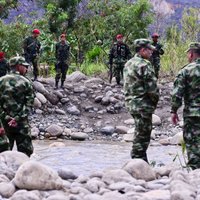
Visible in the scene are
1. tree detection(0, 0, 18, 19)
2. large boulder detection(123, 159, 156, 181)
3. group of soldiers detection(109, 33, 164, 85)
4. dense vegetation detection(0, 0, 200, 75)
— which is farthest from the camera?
tree detection(0, 0, 18, 19)

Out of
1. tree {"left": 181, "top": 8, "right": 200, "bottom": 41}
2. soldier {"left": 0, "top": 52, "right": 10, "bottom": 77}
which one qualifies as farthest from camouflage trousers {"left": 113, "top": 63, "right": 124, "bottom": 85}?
tree {"left": 181, "top": 8, "right": 200, "bottom": 41}

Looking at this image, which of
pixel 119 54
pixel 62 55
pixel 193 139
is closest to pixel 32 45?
pixel 62 55

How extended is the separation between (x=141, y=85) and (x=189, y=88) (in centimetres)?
71

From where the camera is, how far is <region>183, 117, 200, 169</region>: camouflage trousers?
672 cm

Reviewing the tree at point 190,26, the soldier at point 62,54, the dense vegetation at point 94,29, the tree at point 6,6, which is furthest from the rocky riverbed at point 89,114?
the tree at point 6,6

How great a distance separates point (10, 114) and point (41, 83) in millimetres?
9400

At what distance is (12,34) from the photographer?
21109 millimetres

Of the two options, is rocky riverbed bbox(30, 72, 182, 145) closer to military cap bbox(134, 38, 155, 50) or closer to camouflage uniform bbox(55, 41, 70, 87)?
camouflage uniform bbox(55, 41, 70, 87)

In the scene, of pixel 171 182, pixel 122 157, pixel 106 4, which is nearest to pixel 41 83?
pixel 122 157

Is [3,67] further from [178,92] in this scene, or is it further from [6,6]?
[178,92]

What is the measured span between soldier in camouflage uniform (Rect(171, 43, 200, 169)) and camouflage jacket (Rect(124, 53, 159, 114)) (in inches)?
19.8

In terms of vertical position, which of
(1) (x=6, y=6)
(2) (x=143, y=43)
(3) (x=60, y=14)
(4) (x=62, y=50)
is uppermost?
(1) (x=6, y=6)

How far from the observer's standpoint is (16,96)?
7301mm

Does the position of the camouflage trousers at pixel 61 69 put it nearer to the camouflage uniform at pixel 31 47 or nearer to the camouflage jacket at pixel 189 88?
the camouflage uniform at pixel 31 47
